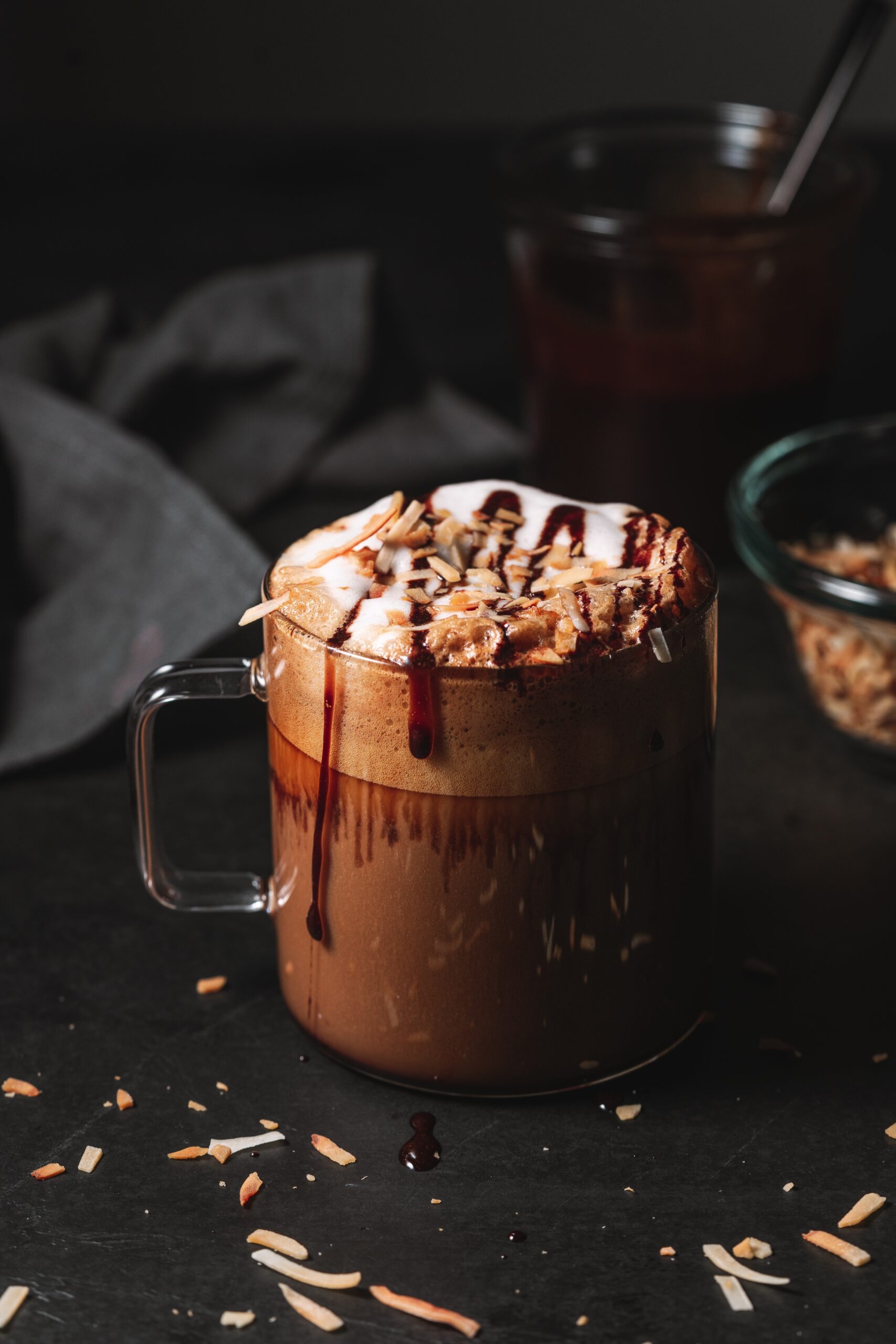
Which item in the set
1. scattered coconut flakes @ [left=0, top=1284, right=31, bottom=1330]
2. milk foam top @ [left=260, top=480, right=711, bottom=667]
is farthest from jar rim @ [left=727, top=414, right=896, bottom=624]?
scattered coconut flakes @ [left=0, top=1284, right=31, bottom=1330]

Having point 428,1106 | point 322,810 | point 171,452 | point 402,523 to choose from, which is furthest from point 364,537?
Result: point 171,452

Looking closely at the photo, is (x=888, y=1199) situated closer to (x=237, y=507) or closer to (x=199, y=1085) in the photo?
(x=199, y=1085)

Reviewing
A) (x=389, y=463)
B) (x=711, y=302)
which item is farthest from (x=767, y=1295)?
(x=389, y=463)

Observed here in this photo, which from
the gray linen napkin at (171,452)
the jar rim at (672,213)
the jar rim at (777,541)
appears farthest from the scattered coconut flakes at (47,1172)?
the jar rim at (672,213)

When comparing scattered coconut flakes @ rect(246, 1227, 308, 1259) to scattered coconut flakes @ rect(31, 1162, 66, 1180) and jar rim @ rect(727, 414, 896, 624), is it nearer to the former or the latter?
scattered coconut flakes @ rect(31, 1162, 66, 1180)

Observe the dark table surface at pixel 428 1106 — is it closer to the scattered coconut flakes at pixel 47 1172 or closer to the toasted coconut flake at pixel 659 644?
the scattered coconut flakes at pixel 47 1172
